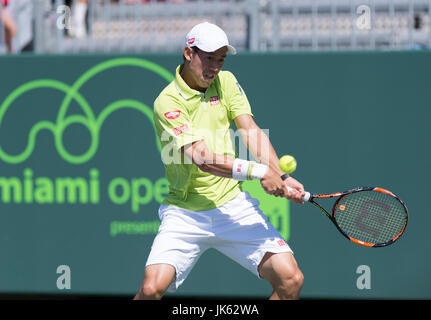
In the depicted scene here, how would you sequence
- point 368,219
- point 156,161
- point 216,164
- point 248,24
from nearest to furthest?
point 216,164
point 368,219
point 156,161
point 248,24

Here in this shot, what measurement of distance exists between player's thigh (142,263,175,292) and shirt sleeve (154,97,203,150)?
0.72 m

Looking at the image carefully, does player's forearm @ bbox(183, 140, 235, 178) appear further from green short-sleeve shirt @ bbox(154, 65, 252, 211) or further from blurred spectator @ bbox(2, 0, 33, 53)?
blurred spectator @ bbox(2, 0, 33, 53)

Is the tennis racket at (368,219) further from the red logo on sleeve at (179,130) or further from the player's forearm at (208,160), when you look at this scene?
the red logo on sleeve at (179,130)

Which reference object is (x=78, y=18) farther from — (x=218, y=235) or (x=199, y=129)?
(x=218, y=235)

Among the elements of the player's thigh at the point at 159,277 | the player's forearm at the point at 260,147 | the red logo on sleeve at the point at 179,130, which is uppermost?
the red logo on sleeve at the point at 179,130

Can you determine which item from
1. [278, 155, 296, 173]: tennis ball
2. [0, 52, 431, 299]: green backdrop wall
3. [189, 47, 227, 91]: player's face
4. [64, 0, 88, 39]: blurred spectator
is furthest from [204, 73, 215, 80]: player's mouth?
[64, 0, 88, 39]: blurred spectator

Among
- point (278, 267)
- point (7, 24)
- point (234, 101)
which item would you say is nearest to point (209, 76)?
point (234, 101)

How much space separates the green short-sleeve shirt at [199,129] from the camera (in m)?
4.72

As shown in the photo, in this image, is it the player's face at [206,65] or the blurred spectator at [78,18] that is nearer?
the player's face at [206,65]

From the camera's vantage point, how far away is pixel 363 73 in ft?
20.2

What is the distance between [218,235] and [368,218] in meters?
1.05

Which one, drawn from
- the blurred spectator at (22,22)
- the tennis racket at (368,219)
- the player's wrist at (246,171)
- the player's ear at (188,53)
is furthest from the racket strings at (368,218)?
the blurred spectator at (22,22)

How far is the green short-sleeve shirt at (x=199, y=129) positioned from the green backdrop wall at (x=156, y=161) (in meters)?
1.38

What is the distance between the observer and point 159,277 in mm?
4543
